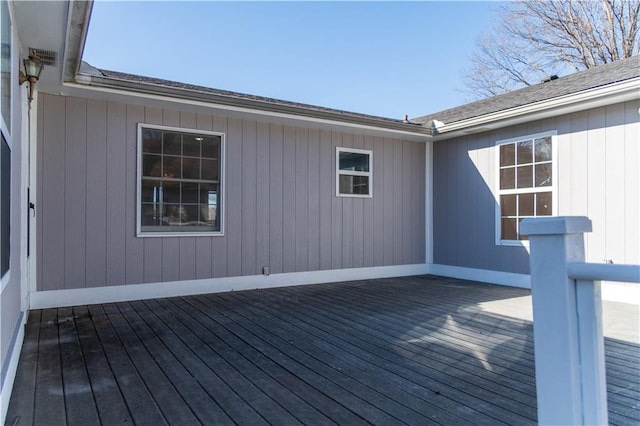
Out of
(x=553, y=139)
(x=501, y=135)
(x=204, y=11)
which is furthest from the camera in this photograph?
(x=204, y=11)

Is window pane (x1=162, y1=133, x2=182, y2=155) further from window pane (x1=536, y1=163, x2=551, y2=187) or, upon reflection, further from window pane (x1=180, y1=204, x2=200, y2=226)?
window pane (x1=536, y1=163, x2=551, y2=187)

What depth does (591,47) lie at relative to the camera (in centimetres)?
1232

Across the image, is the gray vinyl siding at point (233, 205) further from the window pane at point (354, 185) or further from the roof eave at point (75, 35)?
the roof eave at point (75, 35)

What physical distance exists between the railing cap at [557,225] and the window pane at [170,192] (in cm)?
505

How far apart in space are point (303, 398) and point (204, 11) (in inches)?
345

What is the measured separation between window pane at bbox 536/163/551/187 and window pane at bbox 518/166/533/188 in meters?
0.11

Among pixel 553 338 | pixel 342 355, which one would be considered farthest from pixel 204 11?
pixel 553 338

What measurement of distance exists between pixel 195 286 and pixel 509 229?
4909 millimetres

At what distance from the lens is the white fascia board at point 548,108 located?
4.69m

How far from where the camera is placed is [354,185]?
683cm

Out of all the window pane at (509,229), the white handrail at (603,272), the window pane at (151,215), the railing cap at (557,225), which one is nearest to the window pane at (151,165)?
the window pane at (151,215)

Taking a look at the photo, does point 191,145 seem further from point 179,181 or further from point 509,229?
point 509,229

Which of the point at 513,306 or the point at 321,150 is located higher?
the point at 321,150

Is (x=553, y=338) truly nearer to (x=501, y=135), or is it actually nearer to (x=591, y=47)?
(x=501, y=135)
